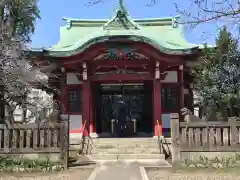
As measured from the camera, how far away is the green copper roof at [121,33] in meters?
16.3

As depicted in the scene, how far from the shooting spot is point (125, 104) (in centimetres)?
2030

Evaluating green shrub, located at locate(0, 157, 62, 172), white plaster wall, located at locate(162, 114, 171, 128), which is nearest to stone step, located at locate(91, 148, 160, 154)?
green shrub, located at locate(0, 157, 62, 172)

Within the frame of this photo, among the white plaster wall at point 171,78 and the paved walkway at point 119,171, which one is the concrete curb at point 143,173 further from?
the white plaster wall at point 171,78

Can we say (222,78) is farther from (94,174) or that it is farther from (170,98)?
(94,174)

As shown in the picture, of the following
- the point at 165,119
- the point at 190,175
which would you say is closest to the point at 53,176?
the point at 190,175

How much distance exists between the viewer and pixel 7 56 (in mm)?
11398

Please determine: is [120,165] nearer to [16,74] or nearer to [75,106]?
[16,74]

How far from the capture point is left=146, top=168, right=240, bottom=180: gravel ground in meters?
10.1

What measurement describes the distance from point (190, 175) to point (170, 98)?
828 centimetres

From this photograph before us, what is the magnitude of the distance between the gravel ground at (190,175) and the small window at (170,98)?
290 inches

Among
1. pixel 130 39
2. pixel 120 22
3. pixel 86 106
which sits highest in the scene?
pixel 120 22

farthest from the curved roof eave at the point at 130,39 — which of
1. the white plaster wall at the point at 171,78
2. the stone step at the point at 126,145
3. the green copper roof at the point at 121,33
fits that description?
the stone step at the point at 126,145

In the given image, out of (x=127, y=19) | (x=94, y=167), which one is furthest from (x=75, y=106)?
(x=94, y=167)

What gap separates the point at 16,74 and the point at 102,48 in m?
5.73
